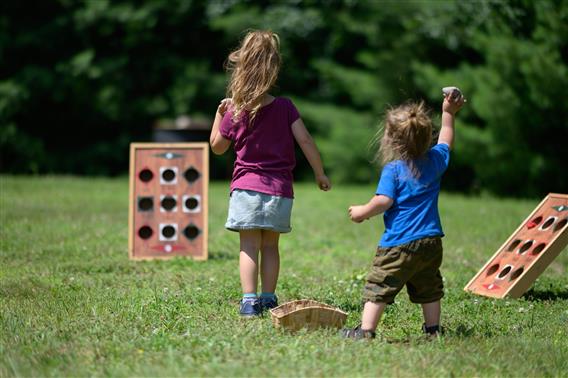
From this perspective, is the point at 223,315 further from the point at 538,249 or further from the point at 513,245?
the point at 513,245

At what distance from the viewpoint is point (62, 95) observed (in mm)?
21609

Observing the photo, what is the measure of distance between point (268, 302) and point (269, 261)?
0.90 ft

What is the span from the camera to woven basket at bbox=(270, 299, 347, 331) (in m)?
4.59

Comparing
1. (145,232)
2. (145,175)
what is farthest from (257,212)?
(145,175)

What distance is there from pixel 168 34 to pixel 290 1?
4.18m

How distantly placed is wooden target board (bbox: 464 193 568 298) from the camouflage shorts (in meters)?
1.55

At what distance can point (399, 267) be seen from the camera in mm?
4441

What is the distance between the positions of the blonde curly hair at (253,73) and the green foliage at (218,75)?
36.2ft

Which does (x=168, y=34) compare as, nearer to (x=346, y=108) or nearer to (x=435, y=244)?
(x=346, y=108)

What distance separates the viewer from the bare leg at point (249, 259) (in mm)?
5234

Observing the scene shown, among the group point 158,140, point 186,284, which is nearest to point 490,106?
point 158,140

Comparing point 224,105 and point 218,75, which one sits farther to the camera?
point 218,75

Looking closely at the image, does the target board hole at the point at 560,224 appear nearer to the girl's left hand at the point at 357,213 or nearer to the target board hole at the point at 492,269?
the target board hole at the point at 492,269

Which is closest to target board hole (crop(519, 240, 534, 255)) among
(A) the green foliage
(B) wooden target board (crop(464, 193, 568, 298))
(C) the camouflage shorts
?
(B) wooden target board (crop(464, 193, 568, 298))
